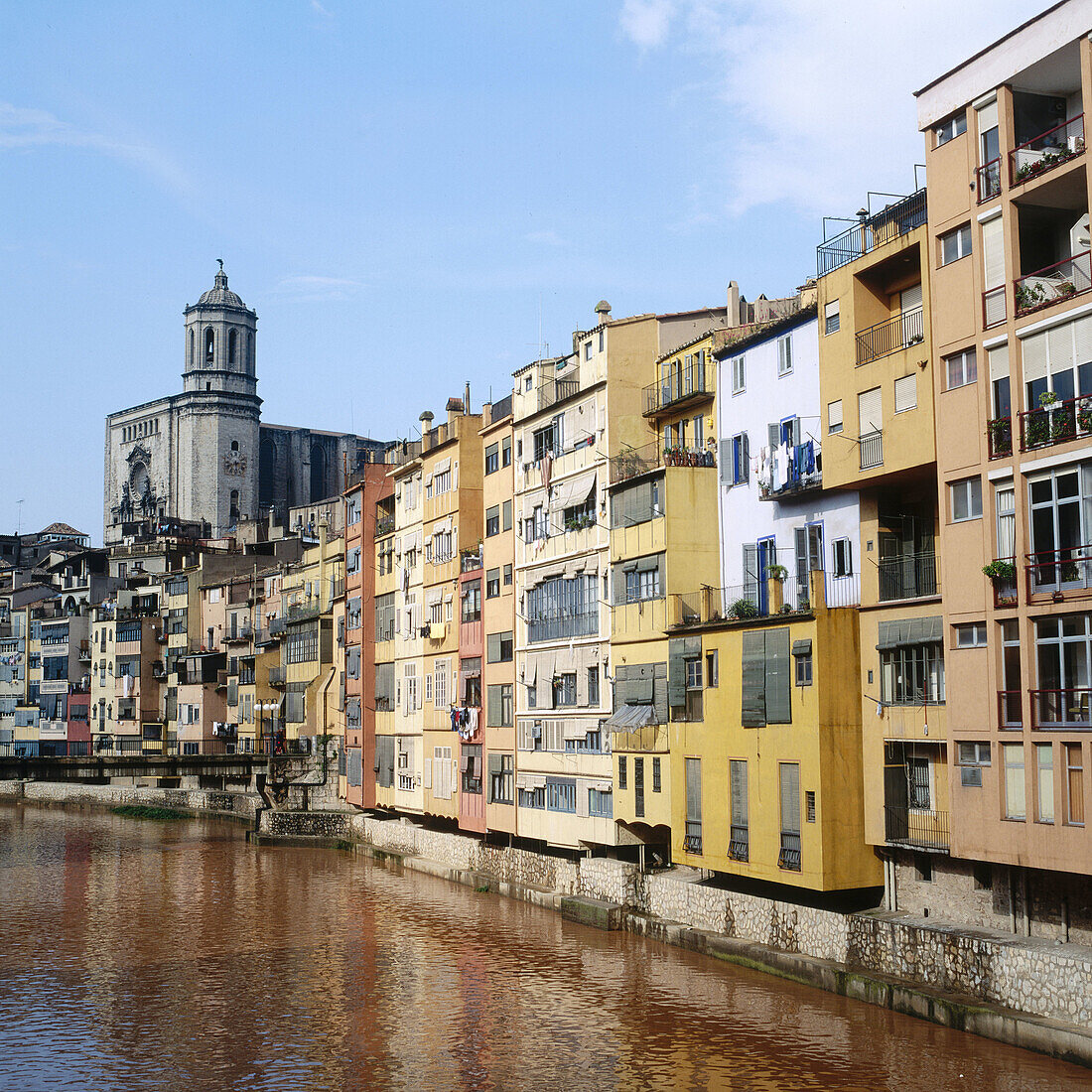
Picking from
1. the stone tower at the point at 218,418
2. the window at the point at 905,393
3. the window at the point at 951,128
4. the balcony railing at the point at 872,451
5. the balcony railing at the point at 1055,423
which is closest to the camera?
the balcony railing at the point at 1055,423

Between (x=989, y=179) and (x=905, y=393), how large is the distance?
17.1 feet

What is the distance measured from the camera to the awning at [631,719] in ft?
142

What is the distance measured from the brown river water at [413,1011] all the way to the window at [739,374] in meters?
16.2

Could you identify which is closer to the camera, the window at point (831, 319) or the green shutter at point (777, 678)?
the green shutter at point (777, 678)

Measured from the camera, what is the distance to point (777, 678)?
121 ft

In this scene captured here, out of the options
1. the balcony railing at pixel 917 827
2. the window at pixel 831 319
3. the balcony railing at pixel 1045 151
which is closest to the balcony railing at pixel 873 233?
the window at pixel 831 319

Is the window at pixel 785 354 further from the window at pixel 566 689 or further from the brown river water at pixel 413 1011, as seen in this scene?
the brown river water at pixel 413 1011

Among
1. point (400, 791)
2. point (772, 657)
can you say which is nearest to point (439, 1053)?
point (772, 657)

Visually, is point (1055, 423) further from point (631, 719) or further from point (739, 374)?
point (631, 719)

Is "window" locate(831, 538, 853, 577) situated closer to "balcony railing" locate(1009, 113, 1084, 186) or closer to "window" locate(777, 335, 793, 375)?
"window" locate(777, 335, 793, 375)

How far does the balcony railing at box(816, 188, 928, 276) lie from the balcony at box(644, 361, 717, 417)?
6550 mm

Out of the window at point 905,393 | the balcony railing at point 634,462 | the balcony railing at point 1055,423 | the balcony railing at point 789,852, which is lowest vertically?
the balcony railing at point 789,852

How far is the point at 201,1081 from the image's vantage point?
97.7 ft

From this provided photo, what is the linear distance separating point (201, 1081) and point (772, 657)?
17.2 metres
